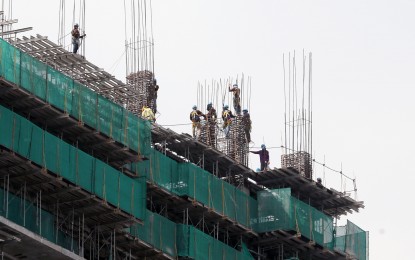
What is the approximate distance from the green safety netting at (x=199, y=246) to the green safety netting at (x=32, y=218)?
882cm

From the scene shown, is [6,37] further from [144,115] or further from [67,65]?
[144,115]

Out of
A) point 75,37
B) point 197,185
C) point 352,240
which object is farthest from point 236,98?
point 75,37

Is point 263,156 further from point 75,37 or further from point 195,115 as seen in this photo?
point 75,37

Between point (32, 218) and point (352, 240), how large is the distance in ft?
86.8

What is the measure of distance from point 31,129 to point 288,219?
2104cm

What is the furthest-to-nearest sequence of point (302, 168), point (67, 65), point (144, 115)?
point (302, 168)
point (144, 115)
point (67, 65)

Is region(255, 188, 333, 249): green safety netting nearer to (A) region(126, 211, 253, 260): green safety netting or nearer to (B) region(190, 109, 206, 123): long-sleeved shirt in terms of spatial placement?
(A) region(126, 211, 253, 260): green safety netting

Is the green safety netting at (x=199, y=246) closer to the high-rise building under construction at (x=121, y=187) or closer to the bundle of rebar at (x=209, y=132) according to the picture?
the high-rise building under construction at (x=121, y=187)

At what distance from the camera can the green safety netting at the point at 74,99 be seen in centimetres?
8056

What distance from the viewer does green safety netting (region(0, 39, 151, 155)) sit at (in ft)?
264

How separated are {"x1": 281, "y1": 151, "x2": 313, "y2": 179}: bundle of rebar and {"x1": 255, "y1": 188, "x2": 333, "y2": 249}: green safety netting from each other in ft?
8.81

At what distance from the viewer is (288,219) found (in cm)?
9706

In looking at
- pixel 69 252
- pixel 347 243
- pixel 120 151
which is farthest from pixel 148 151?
pixel 347 243

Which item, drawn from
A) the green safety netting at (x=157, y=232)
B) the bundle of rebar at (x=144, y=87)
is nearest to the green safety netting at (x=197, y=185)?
the green safety netting at (x=157, y=232)
